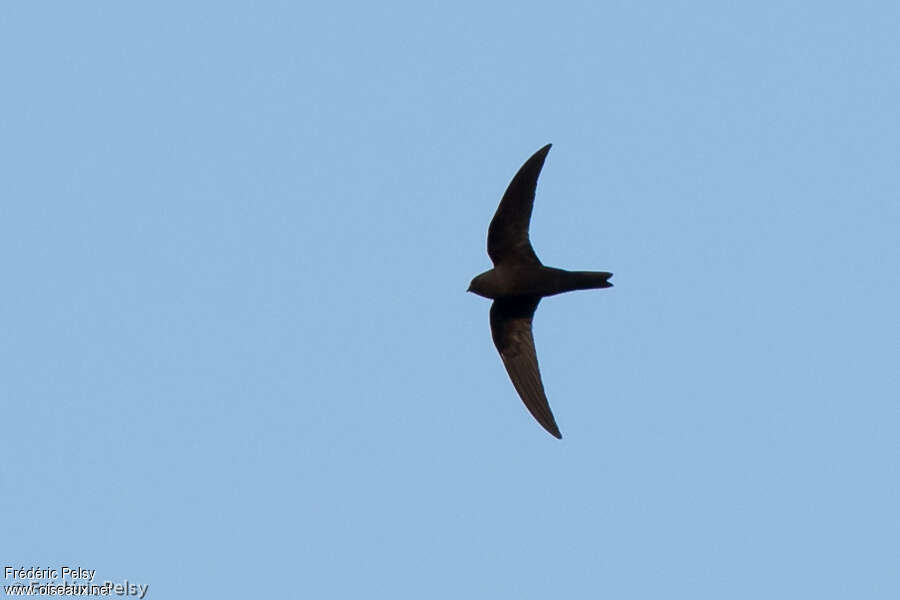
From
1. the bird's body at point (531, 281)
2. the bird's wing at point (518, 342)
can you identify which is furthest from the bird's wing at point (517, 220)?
the bird's wing at point (518, 342)

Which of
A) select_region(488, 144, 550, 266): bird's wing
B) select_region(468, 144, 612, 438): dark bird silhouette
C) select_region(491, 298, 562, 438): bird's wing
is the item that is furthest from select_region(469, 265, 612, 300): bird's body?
select_region(491, 298, 562, 438): bird's wing

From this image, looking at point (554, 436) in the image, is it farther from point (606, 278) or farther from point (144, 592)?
point (144, 592)

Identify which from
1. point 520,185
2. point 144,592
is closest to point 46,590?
point 144,592

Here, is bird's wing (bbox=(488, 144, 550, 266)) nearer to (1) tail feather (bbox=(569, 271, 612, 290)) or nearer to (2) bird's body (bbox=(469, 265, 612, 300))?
(2) bird's body (bbox=(469, 265, 612, 300))

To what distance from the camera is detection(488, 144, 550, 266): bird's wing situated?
12922 mm

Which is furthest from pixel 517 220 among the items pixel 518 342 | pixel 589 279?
pixel 518 342

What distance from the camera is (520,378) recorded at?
44.5 feet

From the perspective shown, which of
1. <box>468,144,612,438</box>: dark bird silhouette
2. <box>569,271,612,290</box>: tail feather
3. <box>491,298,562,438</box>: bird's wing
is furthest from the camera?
<box>491,298,562,438</box>: bird's wing

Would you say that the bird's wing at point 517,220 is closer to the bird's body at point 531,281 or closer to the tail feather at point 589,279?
the bird's body at point 531,281

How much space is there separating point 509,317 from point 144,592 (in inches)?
175

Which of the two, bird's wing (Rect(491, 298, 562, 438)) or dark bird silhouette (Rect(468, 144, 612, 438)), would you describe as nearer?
dark bird silhouette (Rect(468, 144, 612, 438))

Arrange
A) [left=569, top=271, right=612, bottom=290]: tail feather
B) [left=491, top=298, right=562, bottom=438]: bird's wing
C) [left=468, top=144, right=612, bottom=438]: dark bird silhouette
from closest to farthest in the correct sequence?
[left=569, top=271, right=612, bottom=290]: tail feather
[left=468, top=144, right=612, bottom=438]: dark bird silhouette
[left=491, top=298, right=562, bottom=438]: bird's wing

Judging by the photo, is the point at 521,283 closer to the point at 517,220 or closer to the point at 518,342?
the point at 517,220

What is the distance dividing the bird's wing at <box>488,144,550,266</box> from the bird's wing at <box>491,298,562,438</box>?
0.51 meters
